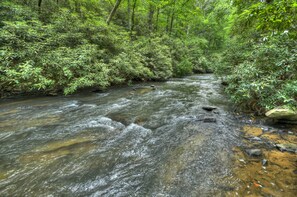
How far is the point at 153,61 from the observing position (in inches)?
520

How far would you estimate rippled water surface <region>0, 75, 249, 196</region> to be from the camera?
2518mm

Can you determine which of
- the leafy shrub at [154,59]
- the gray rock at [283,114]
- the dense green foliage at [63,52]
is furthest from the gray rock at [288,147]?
the leafy shrub at [154,59]

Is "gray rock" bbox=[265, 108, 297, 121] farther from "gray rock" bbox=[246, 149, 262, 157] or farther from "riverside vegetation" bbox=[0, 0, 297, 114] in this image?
"gray rock" bbox=[246, 149, 262, 157]

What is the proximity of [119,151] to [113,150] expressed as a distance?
0.14 metres

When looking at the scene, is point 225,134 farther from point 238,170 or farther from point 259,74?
point 259,74

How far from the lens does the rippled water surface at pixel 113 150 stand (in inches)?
99.1

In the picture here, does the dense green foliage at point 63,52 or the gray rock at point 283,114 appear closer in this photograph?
the gray rock at point 283,114

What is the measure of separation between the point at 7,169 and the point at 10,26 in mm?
6258

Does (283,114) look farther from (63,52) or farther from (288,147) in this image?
(63,52)

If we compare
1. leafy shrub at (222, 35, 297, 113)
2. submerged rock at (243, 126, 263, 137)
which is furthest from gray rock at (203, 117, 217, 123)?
leafy shrub at (222, 35, 297, 113)

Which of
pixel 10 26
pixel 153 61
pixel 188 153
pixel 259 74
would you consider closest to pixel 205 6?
pixel 153 61

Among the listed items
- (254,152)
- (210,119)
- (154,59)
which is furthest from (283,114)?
(154,59)

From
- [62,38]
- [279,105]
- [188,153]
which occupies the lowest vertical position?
[188,153]

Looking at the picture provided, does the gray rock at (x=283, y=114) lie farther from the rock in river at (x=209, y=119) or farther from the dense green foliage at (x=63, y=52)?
the dense green foliage at (x=63, y=52)
